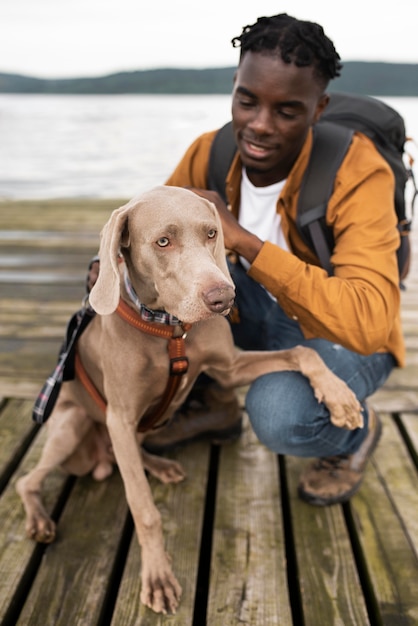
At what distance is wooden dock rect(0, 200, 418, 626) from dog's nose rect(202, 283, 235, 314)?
0.98 m

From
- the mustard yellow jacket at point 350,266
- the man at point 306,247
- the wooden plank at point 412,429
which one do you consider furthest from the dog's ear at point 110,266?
the wooden plank at point 412,429

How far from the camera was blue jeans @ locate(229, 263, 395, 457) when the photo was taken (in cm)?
243

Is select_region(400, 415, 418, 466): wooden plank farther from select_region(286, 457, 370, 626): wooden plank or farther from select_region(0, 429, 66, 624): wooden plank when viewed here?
select_region(0, 429, 66, 624): wooden plank

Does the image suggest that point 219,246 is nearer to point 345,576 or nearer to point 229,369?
point 229,369

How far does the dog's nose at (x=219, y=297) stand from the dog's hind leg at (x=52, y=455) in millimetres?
997

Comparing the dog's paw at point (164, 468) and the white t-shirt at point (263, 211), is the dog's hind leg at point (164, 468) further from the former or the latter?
the white t-shirt at point (263, 211)

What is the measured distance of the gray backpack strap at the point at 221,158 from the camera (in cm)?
279

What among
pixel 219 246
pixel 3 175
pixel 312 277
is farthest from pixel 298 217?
pixel 3 175

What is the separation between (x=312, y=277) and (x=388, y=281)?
0.28m

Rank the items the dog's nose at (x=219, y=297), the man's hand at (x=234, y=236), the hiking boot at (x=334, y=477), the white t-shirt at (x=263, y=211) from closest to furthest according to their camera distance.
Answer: the dog's nose at (x=219, y=297)
the man's hand at (x=234, y=236)
the hiking boot at (x=334, y=477)
the white t-shirt at (x=263, y=211)

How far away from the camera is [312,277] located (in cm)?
234

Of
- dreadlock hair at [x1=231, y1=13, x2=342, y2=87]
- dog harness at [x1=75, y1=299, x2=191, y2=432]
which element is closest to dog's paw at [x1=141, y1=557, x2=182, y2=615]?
dog harness at [x1=75, y1=299, x2=191, y2=432]

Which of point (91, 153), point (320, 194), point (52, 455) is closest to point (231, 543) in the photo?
point (52, 455)

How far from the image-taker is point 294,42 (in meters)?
2.39
